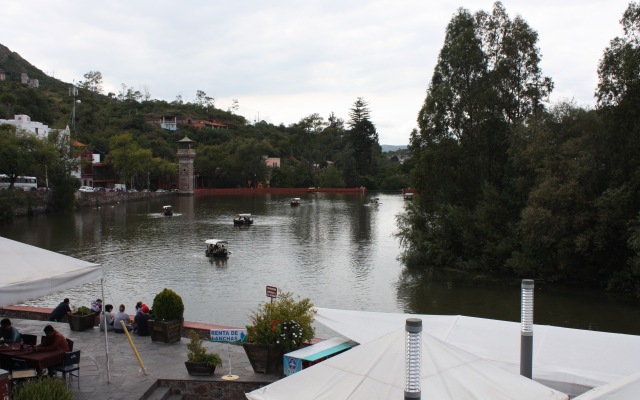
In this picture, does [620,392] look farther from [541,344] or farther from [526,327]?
[541,344]

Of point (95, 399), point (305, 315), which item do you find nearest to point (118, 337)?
point (95, 399)

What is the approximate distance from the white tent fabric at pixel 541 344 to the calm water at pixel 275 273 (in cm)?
988

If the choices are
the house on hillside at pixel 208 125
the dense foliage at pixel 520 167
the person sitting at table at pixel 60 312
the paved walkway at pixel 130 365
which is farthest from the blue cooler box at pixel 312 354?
the house on hillside at pixel 208 125

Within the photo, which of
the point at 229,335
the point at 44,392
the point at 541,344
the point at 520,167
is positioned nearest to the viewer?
the point at 44,392

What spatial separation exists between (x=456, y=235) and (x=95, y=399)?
23133 millimetres

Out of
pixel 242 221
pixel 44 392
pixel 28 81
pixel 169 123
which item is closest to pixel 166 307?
pixel 44 392

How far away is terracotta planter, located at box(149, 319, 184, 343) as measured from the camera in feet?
37.9

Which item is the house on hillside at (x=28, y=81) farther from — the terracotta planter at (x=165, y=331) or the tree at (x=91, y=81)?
the terracotta planter at (x=165, y=331)

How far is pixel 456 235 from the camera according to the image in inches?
1164

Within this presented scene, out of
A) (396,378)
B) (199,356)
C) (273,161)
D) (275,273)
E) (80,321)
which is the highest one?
(273,161)

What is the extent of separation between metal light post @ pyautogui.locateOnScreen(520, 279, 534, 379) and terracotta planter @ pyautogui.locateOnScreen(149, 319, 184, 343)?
682 centimetres

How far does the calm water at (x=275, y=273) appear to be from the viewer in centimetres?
2122

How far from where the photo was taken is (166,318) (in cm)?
1172

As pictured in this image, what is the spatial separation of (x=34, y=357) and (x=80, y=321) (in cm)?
367
